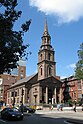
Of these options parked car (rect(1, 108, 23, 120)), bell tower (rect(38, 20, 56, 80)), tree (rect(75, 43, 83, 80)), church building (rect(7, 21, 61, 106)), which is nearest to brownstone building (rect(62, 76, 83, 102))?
church building (rect(7, 21, 61, 106))

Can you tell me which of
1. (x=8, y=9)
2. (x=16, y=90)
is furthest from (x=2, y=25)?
(x=16, y=90)

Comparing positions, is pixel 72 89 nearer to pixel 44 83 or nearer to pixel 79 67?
pixel 44 83

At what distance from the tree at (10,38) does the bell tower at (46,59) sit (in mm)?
69150

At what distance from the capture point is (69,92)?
91.9 m

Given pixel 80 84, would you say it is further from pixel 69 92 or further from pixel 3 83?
pixel 3 83

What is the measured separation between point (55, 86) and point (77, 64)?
2841 centimetres

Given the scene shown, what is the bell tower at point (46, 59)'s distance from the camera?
91750 millimetres

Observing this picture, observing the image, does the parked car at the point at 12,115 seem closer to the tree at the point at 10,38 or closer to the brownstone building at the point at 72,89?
the tree at the point at 10,38

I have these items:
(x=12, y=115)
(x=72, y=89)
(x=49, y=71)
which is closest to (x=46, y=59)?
(x=49, y=71)

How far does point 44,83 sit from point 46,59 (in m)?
10.3

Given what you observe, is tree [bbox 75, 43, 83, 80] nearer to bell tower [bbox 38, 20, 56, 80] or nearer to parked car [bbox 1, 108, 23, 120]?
bell tower [bbox 38, 20, 56, 80]

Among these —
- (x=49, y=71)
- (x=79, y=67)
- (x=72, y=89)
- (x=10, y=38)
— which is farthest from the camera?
(x=49, y=71)

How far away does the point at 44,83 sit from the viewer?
87.8 metres

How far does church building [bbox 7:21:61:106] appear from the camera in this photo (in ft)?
286
